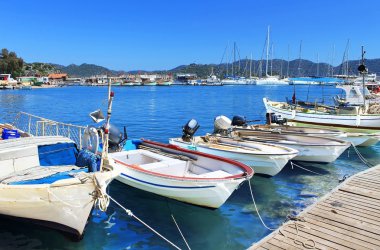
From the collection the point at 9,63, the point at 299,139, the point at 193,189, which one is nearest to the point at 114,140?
the point at 193,189

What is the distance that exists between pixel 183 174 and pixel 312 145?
619 centimetres

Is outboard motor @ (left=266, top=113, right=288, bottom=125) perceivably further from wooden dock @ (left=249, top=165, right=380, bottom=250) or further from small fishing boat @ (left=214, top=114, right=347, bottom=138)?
wooden dock @ (left=249, top=165, right=380, bottom=250)

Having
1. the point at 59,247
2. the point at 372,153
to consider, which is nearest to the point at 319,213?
the point at 59,247

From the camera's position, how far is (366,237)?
6703 millimetres

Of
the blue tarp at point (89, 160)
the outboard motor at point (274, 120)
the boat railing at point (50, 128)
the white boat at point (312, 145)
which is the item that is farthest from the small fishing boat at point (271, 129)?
the blue tarp at point (89, 160)

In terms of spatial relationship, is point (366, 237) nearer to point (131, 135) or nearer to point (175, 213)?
point (175, 213)

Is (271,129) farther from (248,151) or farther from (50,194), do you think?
(50,194)

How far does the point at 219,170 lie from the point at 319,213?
3.43 m

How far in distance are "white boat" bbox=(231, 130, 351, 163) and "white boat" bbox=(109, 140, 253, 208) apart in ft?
15.5

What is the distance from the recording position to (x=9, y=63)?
136 m

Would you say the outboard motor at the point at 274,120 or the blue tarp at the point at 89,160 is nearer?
the blue tarp at the point at 89,160

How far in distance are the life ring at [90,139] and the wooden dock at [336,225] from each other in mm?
6173

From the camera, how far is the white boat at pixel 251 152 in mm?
12148

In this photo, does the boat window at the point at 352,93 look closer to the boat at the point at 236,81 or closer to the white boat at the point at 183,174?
the white boat at the point at 183,174
